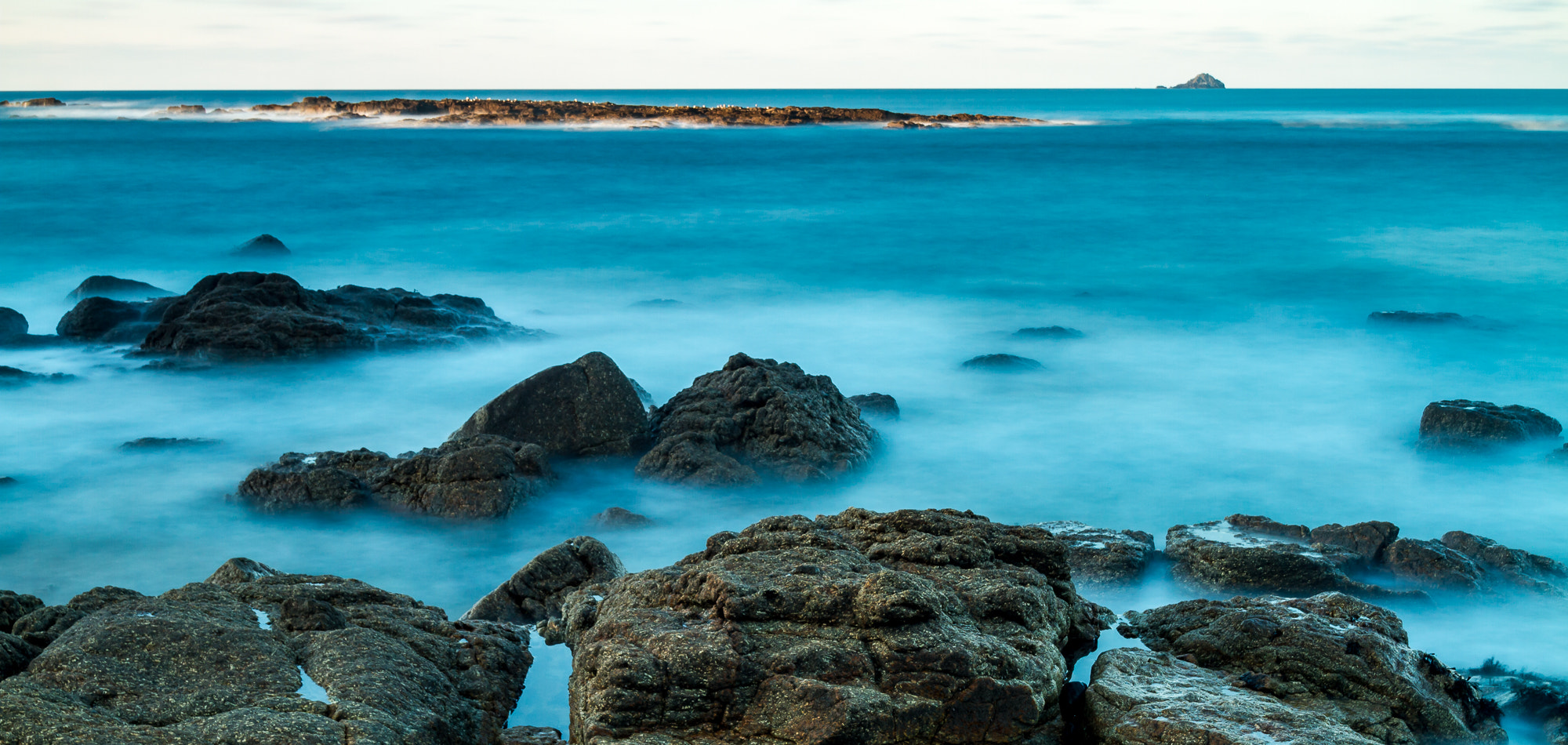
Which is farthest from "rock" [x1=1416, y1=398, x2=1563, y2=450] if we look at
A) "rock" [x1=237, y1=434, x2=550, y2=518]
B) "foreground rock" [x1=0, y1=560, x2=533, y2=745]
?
"foreground rock" [x1=0, y1=560, x2=533, y2=745]

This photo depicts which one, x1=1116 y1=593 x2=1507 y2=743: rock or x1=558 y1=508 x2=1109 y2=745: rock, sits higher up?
x1=558 y1=508 x2=1109 y2=745: rock

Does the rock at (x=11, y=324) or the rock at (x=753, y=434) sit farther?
the rock at (x=11, y=324)

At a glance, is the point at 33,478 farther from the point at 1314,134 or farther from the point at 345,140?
the point at 1314,134

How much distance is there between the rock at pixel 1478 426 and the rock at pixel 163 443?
32.5ft

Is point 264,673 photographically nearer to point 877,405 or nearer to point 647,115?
point 877,405

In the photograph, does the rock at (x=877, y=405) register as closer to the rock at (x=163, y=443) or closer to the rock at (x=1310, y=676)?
the rock at (x=1310, y=676)

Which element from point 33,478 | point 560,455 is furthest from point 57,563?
point 560,455

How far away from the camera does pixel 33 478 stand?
8.17 m

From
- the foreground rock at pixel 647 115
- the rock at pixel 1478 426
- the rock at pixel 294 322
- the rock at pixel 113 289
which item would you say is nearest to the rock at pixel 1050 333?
the rock at pixel 1478 426

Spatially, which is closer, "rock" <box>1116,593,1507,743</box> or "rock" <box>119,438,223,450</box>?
"rock" <box>1116,593,1507,743</box>

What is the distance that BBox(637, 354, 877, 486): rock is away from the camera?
756 centimetres

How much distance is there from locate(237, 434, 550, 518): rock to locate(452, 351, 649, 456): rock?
1.27 ft

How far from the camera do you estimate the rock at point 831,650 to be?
323 cm

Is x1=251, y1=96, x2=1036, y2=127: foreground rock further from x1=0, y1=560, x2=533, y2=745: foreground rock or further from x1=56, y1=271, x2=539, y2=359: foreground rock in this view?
x1=0, y1=560, x2=533, y2=745: foreground rock
